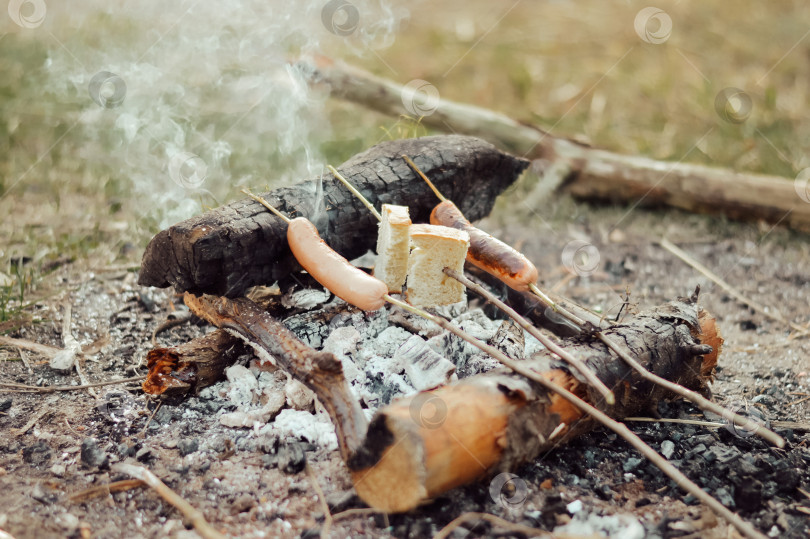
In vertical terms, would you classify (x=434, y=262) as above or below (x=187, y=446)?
above

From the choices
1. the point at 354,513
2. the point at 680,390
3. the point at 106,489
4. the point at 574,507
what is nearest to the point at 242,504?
the point at 354,513

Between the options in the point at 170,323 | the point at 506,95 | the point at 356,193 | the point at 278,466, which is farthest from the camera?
the point at 506,95

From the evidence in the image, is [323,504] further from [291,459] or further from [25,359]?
[25,359]

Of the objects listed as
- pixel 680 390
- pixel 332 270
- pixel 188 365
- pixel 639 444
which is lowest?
pixel 188 365

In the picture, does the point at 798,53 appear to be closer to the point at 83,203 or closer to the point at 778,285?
the point at 778,285

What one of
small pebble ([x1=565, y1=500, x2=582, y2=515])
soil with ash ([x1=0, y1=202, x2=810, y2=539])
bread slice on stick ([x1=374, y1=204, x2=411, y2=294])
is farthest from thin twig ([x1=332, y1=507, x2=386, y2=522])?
bread slice on stick ([x1=374, y1=204, x2=411, y2=294])

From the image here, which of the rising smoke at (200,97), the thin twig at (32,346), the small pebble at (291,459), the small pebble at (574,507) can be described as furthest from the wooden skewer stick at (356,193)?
the thin twig at (32,346)
